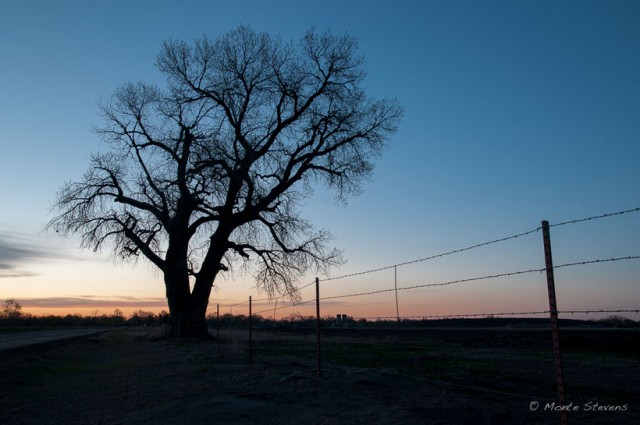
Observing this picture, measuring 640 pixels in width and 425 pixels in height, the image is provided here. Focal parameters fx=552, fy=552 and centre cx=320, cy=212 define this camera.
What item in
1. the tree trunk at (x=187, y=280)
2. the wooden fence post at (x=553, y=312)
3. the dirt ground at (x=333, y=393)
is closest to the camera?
the wooden fence post at (x=553, y=312)

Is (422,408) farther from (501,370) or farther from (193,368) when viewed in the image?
(193,368)

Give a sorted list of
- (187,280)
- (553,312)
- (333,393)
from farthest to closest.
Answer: (187,280) → (333,393) → (553,312)

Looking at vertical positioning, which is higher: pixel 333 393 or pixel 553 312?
pixel 553 312

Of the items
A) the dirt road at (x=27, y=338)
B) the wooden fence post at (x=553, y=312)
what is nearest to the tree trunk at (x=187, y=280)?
the dirt road at (x=27, y=338)

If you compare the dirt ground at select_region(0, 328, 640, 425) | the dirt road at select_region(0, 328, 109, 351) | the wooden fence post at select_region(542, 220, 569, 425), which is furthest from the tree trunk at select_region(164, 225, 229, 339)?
the wooden fence post at select_region(542, 220, 569, 425)

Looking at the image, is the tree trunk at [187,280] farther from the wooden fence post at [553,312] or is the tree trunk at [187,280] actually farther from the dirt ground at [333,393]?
the wooden fence post at [553,312]

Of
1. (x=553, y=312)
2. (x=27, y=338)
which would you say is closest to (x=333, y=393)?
(x=553, y=312)

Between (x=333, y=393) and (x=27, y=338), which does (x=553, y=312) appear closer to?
(x=333, y=393)

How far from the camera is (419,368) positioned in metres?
12.5

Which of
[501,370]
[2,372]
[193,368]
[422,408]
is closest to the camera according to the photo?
[422,408]

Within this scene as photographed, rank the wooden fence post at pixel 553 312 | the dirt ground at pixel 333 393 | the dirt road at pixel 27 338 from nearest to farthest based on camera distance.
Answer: the wooden fence post at pixel 553 312 < the dirt ground at pixel 333 393 < the dirt road at pixel 27 338

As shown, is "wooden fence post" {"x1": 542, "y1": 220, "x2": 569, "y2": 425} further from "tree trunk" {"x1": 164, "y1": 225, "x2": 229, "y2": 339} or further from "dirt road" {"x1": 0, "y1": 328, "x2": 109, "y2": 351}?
"dirt road" {"x1": 0, "y1": 328, "x2": 109, "y2": 351}

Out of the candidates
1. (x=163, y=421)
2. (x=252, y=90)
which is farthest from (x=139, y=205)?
(x=163, y=421)

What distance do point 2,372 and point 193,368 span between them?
660 cm
